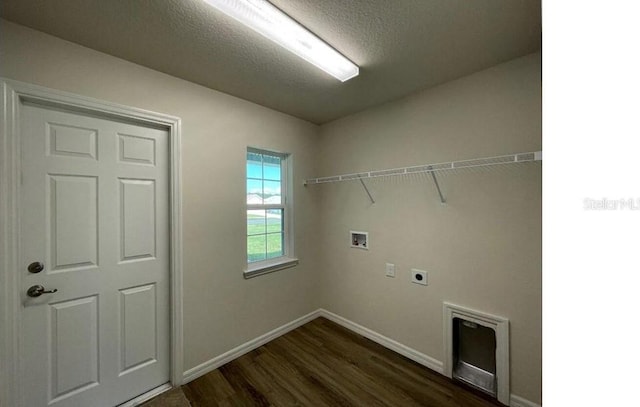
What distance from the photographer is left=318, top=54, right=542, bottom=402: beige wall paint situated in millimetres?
1564

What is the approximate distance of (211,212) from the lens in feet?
6.59

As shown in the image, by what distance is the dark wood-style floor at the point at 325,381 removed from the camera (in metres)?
1.67

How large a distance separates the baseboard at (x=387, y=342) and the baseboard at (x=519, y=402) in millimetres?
449

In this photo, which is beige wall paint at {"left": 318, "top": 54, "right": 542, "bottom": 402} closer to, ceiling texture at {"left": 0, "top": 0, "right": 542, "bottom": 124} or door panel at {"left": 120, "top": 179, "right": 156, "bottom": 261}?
ceiling texture at {"left": 0, "top": 0, "right": 542, "bottom": 124}

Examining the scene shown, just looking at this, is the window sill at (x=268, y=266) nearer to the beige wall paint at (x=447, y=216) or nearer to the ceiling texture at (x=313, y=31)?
the beige wall paint at (x=447, y=216)

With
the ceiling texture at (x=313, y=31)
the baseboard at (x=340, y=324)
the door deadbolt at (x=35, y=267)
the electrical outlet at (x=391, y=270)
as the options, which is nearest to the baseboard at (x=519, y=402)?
the baseboard at (x=340, y=324)

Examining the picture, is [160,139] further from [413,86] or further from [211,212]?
[413,86]

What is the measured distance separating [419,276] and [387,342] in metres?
0.76

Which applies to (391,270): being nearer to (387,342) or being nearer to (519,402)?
(387,342)

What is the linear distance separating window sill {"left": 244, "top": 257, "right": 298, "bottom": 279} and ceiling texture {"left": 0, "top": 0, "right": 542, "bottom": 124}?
65.8 inches
